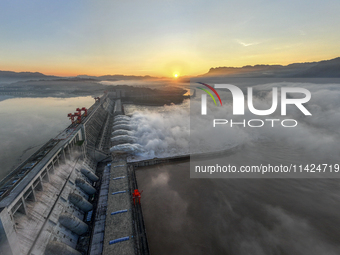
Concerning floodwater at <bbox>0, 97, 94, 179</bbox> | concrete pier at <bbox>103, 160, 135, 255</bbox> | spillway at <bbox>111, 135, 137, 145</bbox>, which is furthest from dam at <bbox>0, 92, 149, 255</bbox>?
floodwater at <bbox>0, 97, 94, 179</bbox>

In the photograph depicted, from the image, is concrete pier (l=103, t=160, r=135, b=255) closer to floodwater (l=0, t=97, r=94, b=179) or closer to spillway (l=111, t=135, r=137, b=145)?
spillway (l=111, t=135, r=137, b=145)

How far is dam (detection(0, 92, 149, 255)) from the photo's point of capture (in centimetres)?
1616

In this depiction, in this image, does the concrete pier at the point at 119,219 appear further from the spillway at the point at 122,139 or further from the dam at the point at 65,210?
the spillway at the point at 122,139

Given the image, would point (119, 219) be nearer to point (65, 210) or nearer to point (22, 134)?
point (65, 210)

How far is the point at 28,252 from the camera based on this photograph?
15.1 metres

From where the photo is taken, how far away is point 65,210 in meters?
22.1

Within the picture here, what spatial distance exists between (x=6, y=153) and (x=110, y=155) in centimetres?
3242

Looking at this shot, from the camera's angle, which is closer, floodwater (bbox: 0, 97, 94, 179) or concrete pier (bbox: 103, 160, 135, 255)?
concrete pier (bbox: 103, 160, 135, 255)

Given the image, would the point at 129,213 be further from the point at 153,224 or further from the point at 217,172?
the point at 217,172

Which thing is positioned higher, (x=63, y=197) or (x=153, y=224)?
(x=63, y=197)

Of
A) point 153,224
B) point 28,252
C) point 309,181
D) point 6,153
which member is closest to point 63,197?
point 28,252

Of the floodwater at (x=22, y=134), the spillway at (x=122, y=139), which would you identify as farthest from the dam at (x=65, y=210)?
the floodwater at (x=22, y=134)

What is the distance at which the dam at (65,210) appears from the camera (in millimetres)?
16156

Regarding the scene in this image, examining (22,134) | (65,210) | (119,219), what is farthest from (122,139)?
(22,134)
